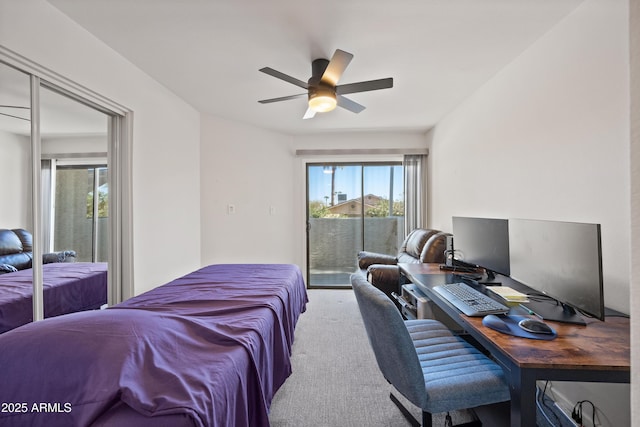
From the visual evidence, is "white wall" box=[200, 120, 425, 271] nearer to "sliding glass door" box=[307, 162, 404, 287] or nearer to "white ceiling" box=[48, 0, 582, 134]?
"sliding glass door" box=[307, 162, 404, 287]

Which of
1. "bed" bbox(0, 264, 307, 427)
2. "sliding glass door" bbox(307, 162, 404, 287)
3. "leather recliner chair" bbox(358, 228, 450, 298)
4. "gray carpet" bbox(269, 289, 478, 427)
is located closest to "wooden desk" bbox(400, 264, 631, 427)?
"gray carpet" bbox(269, 289, 478, 427)

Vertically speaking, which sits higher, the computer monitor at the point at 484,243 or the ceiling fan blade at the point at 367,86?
the ceiling fan blade at the point at 367,86

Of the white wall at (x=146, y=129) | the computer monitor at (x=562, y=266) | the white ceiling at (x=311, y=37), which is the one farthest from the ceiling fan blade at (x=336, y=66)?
the white wall at (x=146, y=129)

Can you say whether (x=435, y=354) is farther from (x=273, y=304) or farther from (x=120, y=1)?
(x=120, y=1)

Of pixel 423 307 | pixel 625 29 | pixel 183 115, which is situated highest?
pixel 183 115

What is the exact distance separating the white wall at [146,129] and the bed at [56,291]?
0.94ft

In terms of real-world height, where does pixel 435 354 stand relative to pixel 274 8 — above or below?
below

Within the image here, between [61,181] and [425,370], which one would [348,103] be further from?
[61,181]

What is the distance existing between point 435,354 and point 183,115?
329 centimetres

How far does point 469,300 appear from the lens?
1542 millimetres

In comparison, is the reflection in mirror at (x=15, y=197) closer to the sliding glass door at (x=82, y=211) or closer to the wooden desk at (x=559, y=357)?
the sliding glass door at (x=82, y=211)

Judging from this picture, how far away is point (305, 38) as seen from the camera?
190cm

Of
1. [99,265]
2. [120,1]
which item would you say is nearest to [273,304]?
[99,265]

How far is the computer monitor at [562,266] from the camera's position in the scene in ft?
3.89
